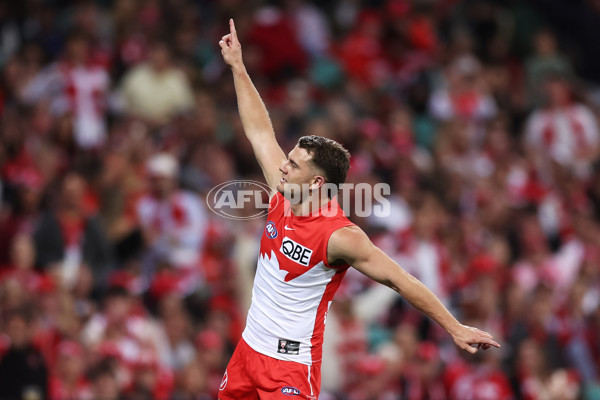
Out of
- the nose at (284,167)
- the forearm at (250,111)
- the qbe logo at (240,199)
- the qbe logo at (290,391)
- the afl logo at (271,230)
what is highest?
the qbe logo at (240,199)

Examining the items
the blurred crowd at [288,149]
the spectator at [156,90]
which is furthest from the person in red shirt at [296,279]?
the spectator at [156,90]

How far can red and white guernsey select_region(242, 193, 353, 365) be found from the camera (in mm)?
6215

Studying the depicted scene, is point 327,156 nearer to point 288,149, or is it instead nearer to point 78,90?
point 288,149

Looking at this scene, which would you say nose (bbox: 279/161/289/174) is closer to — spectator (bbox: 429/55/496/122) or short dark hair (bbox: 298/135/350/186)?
short dark hair (bbox: 298/135/350/186)

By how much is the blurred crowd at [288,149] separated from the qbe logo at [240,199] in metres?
0.13

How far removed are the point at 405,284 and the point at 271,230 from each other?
1011mm

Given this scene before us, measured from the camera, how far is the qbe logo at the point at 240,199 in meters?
11.2

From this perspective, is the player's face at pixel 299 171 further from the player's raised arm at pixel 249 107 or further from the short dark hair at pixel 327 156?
the player's raised arm at pixel 249 107

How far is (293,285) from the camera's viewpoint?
20.7 feet

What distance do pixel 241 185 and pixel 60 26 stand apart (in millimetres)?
3756

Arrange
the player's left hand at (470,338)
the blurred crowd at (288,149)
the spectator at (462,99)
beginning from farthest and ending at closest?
the spectator at (462,99), the blurred crowd at (288,149), the player's left hand at (470,338)

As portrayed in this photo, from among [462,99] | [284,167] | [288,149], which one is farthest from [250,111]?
[462,99]

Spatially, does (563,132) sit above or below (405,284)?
above

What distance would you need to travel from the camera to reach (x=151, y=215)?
443 inches
